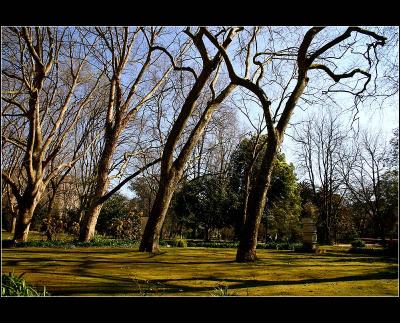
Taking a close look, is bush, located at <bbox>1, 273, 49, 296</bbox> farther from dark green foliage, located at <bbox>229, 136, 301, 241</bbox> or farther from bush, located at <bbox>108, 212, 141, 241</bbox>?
dark green foliage, located at <bbox>229, 136, 301, 241</bbox>

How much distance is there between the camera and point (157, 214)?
11.2 m

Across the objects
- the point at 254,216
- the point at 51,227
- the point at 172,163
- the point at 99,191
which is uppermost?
the point at 172,163

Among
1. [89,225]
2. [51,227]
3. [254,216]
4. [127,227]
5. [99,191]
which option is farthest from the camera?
[127,227]

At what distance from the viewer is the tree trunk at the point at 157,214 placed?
Answer: 36.8 ft

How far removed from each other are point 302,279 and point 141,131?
15.6 m

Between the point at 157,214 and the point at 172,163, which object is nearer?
the point at 157,214

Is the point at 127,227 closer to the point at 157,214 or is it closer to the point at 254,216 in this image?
the point at 157,214

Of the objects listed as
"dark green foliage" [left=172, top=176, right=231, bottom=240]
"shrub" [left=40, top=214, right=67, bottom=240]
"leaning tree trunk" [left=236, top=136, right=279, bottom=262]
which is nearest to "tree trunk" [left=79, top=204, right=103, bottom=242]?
"shrub" [left=40, top=214, right=67, bottom=240]

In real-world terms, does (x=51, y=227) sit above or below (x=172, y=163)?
below

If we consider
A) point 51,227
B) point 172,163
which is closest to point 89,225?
point 51,227
